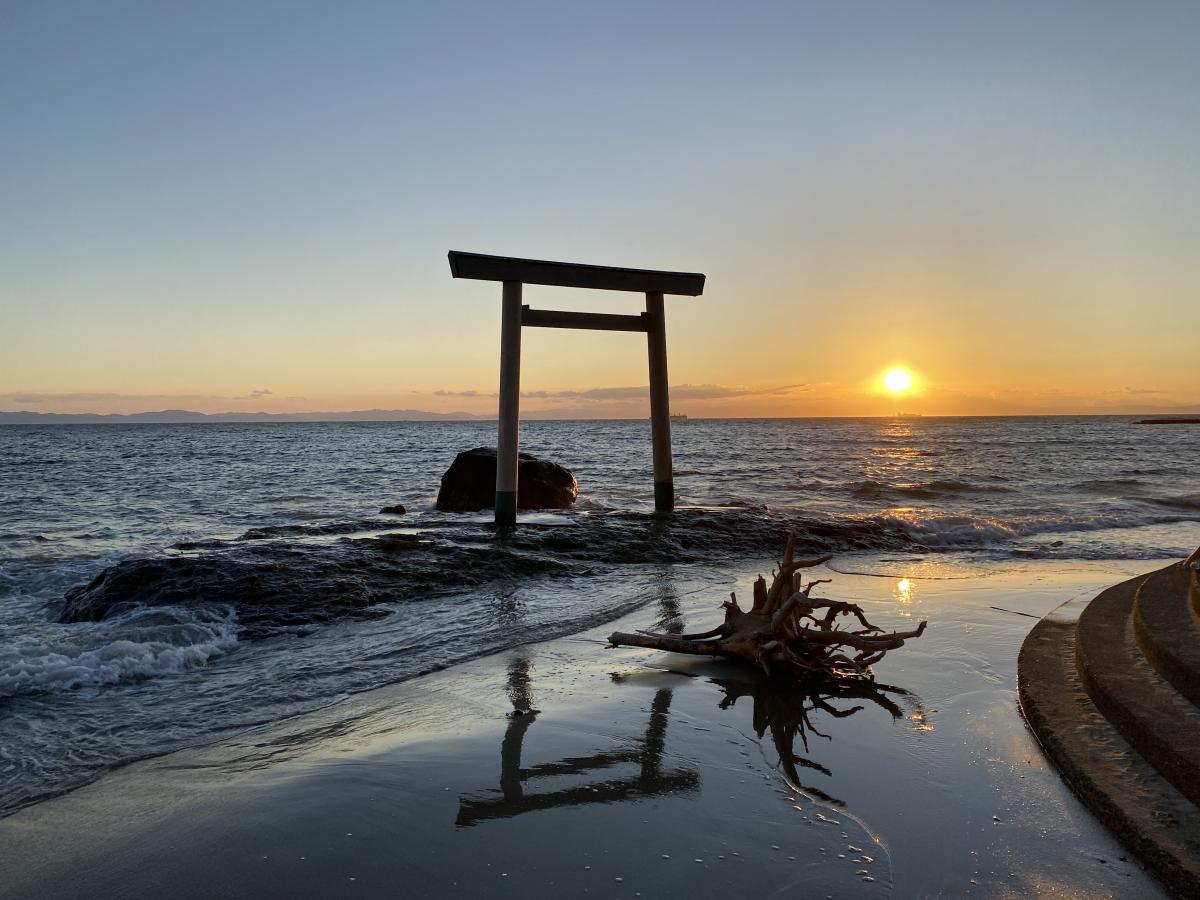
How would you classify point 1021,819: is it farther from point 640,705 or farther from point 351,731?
point 351,731

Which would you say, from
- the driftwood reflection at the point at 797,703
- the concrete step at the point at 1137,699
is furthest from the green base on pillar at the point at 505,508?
the concrete step at the point at 1137,699

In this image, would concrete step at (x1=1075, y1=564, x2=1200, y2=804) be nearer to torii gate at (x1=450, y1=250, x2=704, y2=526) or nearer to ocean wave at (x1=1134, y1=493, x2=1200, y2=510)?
torii gate at (x1=450, y1=250, x2=704, y2=526)

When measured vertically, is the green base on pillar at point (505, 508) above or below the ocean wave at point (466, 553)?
above

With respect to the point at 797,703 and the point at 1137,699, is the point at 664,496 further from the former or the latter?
the point at 1137,699

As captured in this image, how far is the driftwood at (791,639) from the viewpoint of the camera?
4980mm

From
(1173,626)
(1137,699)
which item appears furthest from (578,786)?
(1173,626)

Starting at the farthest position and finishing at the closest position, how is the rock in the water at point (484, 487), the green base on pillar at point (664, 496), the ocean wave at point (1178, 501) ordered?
1. the ocean wave at point (1178, 501)
2. the rock in the water at point (484, 487)
3. the green base on pillar at point (664, 496)

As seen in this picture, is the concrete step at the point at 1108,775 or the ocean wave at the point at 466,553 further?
the ocean wave at the point at 466,553

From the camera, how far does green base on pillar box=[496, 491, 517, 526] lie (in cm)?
1213

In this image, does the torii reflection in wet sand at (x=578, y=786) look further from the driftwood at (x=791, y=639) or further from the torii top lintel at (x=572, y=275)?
the torii top lintel at (x=572, y=275)

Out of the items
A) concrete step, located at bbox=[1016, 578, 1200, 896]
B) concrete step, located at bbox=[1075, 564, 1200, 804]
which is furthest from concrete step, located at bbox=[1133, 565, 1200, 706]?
concrete step, located at bbox=[1016, 578, 1200, 896]

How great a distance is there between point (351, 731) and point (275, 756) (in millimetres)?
421

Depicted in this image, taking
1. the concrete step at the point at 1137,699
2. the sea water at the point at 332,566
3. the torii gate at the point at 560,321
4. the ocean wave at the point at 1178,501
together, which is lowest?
the sea water at the point at 332,566

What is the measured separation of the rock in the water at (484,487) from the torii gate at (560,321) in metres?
2.55
